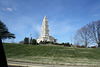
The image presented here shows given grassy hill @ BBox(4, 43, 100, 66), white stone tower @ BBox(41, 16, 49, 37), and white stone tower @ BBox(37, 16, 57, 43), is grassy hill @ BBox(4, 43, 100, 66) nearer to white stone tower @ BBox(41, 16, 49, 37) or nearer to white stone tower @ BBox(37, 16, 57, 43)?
white stone tower @ BBox(37, 16, 57, 43)

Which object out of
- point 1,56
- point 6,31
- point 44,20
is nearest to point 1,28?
point 6,31

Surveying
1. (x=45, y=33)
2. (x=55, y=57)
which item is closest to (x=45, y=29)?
(x=45, y=33)

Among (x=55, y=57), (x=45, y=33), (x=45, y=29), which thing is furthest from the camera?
(x=45, y=29)

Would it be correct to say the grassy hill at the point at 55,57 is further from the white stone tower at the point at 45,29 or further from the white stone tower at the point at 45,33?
the white stone tower at the point at 45,29

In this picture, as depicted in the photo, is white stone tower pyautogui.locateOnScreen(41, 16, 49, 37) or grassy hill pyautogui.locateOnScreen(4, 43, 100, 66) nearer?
grassy hill pyautogui.locateOnScreen(4, 43, 100, 66)

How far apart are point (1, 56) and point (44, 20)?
82238mm

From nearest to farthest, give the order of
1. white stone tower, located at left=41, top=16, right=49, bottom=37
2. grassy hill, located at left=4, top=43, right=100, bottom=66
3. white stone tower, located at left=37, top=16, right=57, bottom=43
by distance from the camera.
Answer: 1. grassy hill, located at left=4, top=43, right=100, bottom=66
2. white stone tower, located at left=37, top=16, right=57, bottom=43
3. white stone tower, located at left=41, top=16, right=49, bottom=37

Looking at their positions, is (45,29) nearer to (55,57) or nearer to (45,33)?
(45,33)

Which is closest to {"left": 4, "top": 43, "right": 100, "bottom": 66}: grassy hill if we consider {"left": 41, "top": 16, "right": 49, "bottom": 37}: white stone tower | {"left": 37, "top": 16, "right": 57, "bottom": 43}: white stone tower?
{"left": 37, "top": 16, "right": 57, "bottom": 43}: white stone tower

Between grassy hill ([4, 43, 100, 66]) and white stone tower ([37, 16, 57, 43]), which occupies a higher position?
white stone tower ([37, 16, 57, 43])

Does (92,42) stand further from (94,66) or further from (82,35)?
(94,66)

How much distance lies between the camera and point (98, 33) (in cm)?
3809

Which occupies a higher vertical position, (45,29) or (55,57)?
(45,29)

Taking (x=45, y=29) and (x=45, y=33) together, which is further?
(x=45, y=29)
